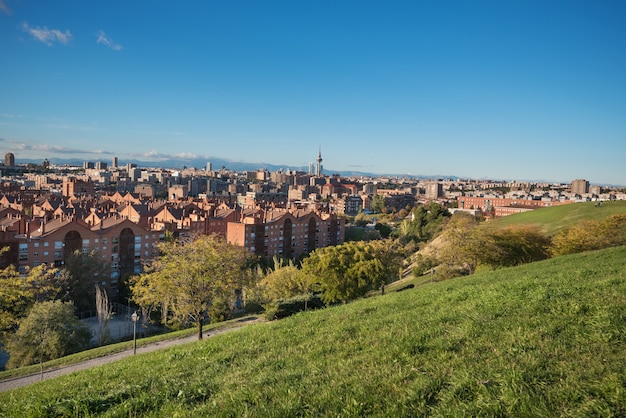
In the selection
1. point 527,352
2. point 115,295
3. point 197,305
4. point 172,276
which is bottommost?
point 115,295

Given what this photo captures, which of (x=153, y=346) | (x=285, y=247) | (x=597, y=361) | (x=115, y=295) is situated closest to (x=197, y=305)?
(x=153, y=346)

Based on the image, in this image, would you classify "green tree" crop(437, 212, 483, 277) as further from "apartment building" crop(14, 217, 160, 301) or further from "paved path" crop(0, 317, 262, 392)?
"apartment building" crop(14, 217, 160, 301)

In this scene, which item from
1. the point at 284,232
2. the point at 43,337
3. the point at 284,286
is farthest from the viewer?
the point at 284,232

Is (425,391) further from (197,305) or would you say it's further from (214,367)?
(197,305)

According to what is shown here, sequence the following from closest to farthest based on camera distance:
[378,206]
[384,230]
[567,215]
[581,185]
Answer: [567,215], [384,230], [378,206], [581,185]

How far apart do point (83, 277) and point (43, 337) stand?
17.3 m

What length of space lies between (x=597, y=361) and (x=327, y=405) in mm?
3455

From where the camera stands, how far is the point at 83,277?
42.4 m

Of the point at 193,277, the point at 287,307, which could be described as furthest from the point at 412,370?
the point at 287,307

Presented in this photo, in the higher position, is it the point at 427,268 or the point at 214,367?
the point at 214,367

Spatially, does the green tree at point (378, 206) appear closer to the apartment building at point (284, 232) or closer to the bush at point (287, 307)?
the apartment building at point (284, 232)

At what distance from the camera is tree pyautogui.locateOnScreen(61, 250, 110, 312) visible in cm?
4100

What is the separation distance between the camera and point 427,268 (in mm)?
44000

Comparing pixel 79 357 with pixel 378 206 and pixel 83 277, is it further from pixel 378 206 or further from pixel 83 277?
pixel 378 206
